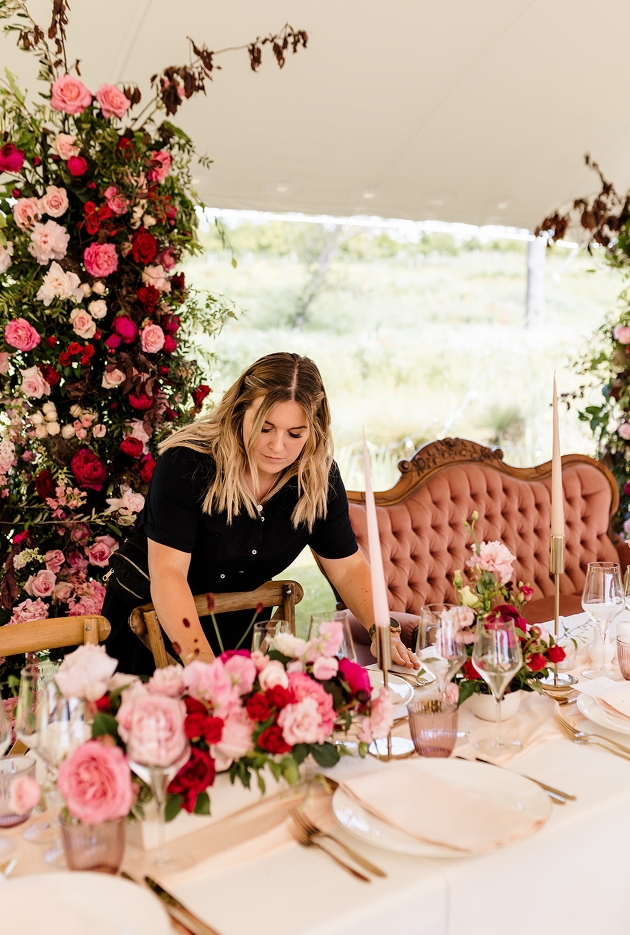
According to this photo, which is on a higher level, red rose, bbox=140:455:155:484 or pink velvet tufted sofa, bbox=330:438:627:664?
red rose, bbox=140:455:155:484

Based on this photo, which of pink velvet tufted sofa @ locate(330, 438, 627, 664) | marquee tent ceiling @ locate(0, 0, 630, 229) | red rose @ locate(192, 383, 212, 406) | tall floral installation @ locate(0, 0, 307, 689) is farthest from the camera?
pink velvet tufted sofa @ locate(330, 438, 627, 664)

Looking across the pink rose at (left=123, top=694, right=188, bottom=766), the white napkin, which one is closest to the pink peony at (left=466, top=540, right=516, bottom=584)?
the white napkin

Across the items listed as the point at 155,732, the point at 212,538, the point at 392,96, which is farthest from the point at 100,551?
the point at 392,96

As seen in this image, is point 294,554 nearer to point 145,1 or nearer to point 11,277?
point 11,277

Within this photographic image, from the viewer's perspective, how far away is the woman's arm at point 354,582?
231 centimetres

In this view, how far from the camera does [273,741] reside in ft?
3.86

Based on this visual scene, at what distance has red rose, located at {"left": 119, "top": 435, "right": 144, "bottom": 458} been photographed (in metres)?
2.92

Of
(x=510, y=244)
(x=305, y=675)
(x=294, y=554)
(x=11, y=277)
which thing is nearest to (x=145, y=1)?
(x=11, y=277)

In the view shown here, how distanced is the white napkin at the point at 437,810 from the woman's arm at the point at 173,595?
715 mm

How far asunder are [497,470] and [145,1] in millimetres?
2369

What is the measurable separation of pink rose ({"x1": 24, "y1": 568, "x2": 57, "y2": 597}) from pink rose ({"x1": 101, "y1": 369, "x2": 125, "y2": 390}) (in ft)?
2.13

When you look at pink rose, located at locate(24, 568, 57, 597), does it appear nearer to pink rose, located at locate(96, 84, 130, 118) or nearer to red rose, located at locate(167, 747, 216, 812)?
pink rose, located at locate(96, 84, 130, 118)

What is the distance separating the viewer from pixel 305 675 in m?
1.24

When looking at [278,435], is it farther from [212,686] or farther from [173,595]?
[212,686]
